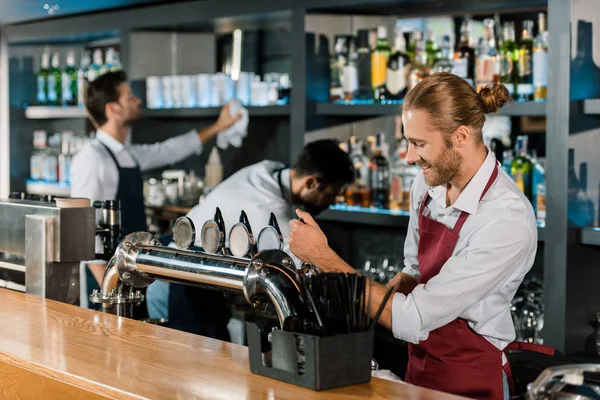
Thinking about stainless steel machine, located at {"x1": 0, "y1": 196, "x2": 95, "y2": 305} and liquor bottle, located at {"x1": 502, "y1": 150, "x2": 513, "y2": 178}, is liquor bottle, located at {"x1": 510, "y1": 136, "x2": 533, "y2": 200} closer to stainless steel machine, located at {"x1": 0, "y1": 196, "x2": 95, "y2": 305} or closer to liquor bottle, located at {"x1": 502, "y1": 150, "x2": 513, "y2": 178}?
liquor bottle, located at {"x1": 502, "y1": 150, "x2": 513, "y2": 178}

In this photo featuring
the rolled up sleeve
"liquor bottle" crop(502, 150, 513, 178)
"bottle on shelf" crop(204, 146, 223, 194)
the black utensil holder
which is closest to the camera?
the black utensil holder

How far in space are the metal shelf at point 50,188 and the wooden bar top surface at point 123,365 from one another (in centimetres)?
328

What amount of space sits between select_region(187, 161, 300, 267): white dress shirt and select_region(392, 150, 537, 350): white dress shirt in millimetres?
1169

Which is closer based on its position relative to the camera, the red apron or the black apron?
the red apron

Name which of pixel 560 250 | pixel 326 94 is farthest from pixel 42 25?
pixel 560 250

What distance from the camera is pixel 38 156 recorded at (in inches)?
223

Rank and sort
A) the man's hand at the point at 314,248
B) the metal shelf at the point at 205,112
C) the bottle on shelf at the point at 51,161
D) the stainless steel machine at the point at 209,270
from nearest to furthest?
the stainless steel machine at the point at 209,270, the man's hand at the point at 314,248, the metal shelf at the point at 205,112, the bottle on shelf at the point at 51,161

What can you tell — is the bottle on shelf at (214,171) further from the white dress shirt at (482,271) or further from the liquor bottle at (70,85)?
the white dress shirt at (482,271)

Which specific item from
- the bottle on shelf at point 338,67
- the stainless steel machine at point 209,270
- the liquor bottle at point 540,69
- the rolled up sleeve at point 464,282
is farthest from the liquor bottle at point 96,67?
the rolled up sleeve at point 464,282

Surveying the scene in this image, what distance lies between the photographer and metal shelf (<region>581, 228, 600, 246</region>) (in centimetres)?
288

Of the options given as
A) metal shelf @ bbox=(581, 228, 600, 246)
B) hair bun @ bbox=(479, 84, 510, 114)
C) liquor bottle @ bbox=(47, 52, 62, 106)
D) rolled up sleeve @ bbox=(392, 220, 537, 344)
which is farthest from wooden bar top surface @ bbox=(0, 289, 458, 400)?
liquor bottle @ bbox=(47, 52, 62, 106)

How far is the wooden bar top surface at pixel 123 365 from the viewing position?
58.8 inches

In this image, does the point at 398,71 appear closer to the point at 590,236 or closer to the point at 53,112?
the point at 590,236

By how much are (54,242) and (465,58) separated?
1.81m
